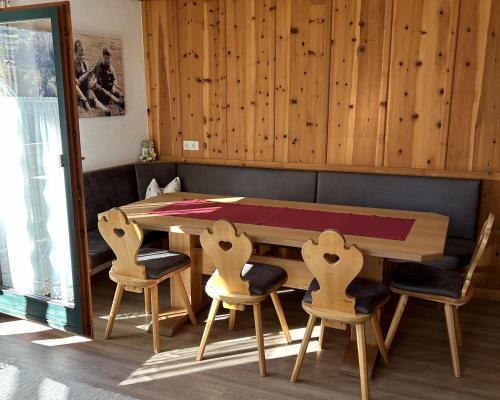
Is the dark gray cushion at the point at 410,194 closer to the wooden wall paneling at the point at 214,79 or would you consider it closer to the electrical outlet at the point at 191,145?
the wooden wall paneling at the point at 214,79

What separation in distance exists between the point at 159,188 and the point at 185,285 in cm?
137

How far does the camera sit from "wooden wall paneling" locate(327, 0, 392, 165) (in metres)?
3.95

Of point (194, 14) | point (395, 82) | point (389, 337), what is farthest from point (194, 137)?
point (389, 337)

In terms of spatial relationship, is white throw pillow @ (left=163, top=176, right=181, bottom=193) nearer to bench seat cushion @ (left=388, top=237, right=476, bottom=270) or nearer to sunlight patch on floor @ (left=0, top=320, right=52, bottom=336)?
sunlight patch on floor @ (left=0, top=320, right=52, bottom=336)

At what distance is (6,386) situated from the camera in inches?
106

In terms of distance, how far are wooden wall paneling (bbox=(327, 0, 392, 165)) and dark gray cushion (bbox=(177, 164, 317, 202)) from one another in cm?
39

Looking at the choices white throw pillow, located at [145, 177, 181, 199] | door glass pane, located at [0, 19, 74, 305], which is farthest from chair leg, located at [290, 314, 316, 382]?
white throw pillow, located at [145, 177, 181, 199]

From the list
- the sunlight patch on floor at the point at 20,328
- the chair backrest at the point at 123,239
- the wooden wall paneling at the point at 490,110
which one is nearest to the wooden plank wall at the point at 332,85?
the wooden wall paneling at the point at 490,110

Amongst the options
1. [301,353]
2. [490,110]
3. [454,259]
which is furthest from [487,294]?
[301,353]

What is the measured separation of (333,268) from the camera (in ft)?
7.93

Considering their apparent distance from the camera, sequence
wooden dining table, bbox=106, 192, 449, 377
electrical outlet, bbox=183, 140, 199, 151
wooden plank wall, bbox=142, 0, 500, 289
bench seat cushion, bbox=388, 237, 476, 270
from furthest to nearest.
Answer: electrical outlet, bbox=183, 140, 199, 151 → wooden plank wall, bbox=142, 0, 500, 289 → bench seat cushion, bbox=388, 237, 476, 270 → wooden dining table, bbox=106, 192, 449, 377

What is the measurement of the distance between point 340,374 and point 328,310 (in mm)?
513

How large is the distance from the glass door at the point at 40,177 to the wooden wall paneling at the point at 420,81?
2516mm

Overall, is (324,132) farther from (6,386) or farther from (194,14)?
(6,386)
